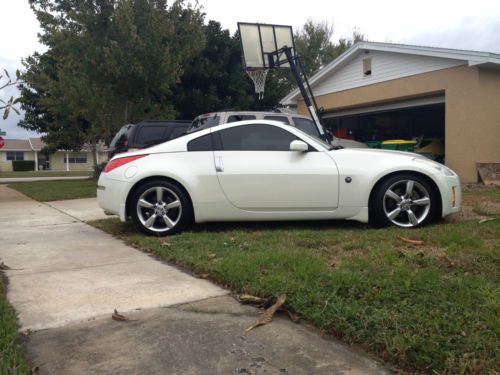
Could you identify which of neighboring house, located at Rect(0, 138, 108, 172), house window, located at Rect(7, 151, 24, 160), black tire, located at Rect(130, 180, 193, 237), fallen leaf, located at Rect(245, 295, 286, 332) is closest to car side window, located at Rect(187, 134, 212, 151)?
black tire, located at Rect(130, 180, 193, 237)

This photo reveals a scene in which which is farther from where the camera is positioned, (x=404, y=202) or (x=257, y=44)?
(x=257, y=44)

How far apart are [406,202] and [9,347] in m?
4.52

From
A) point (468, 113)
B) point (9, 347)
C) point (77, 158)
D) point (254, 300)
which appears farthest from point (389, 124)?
point (77, 158)

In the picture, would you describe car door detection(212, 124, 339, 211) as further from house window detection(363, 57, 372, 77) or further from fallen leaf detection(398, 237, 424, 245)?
house window detection(363, 57, 372, 77)

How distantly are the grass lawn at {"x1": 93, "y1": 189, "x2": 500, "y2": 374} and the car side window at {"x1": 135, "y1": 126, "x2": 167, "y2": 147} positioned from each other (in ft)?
16.9

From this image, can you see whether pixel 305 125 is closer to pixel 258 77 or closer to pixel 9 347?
pixel 258 77

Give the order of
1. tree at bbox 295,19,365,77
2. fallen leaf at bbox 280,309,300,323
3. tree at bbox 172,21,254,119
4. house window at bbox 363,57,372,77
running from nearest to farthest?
fallen leaf at bbox 280,309,300,323
house window at bbox 363,57,372,77
tree at bbox 172,21,254,119
tree at bbox 295,19,365,77

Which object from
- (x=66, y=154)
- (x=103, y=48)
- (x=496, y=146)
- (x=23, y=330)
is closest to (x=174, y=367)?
(x=23, y=330)

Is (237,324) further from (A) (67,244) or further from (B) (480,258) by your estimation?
(A) (67,244)

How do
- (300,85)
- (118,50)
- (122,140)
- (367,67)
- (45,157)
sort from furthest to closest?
(45,157), (367,67), (118,50), (300,85), (122,140)

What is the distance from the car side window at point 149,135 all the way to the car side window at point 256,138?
4.97 meters

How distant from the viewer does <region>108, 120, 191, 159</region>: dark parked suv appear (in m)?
10.5

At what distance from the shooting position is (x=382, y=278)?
353 centimetres

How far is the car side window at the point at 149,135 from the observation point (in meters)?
10.6
